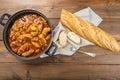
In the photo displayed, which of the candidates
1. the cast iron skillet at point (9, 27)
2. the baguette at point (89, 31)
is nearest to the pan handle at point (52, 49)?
the cast iron skillet at point (9, 27)

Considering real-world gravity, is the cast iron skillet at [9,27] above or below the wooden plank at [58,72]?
above

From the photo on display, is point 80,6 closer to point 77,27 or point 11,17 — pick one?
point 77,27

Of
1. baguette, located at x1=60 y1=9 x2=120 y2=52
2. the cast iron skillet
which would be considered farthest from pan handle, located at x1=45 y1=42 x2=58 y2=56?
baguette, located at x1=60 y1=9 x2=120 y2=52

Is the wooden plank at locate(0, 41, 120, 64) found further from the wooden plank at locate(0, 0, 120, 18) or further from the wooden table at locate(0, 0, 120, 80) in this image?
the wooden plank at locate(0, 0, 120, 18)

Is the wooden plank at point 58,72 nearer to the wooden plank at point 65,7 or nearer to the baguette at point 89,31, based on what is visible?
the baguette at point 89,31

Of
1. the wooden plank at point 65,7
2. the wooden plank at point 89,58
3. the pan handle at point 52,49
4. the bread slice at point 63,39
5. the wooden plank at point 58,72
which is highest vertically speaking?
the wooden plank at point 65,7
